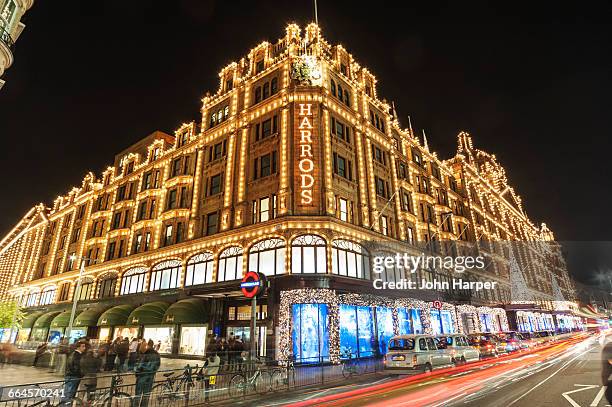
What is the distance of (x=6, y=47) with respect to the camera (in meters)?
18.8

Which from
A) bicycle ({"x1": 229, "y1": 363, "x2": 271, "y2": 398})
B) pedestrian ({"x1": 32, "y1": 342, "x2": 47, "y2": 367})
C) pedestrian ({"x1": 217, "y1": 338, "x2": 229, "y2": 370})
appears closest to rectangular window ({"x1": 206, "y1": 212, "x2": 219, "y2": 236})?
pedestrian ({"x1": 217, "y1": 338, "x2": 229, "y2": 370})

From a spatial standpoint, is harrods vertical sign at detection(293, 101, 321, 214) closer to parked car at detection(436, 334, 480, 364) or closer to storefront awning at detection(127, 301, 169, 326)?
parked car at detection(436, 334, 480, 364)

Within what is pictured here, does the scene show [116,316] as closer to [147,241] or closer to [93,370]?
[147,241]

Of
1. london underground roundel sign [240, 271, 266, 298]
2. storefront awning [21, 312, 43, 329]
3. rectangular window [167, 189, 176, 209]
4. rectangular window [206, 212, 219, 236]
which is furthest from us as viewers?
storefront awning [21, 312, 43, 329]

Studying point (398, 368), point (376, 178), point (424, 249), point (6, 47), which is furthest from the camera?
point (424, 249)

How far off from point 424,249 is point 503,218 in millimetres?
41426

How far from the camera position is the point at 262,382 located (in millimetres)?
14508

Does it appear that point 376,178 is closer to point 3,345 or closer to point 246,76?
point 246,76

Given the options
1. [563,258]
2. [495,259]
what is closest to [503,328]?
[495,259]

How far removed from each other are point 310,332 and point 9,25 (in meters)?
26.4

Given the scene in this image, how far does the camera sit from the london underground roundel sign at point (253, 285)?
48.6ft

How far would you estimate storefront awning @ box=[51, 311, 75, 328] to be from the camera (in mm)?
37978

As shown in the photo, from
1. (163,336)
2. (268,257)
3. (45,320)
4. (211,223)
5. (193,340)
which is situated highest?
(211,223)
